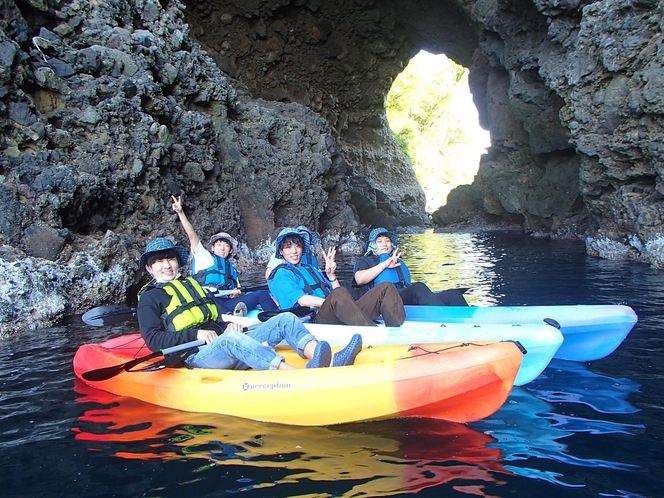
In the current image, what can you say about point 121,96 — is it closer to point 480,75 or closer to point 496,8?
point 496,8

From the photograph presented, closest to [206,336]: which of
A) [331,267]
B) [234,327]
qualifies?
[234,327]

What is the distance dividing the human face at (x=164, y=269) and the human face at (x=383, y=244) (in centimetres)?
243

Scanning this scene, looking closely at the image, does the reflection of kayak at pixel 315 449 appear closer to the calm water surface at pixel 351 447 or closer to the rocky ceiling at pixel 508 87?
the calm water surface at pixel 351 447

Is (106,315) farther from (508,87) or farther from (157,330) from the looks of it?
(508,87)

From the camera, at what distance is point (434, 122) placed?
5006 centimetres

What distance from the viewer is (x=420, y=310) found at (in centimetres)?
566

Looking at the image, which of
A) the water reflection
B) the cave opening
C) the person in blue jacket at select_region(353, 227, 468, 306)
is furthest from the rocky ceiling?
the cave opening

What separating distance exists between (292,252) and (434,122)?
47.2 metres

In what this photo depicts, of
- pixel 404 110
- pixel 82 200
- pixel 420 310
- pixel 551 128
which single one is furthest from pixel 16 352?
pixel 404 110

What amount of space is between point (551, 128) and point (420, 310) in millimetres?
13857

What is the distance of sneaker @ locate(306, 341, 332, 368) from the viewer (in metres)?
3.73

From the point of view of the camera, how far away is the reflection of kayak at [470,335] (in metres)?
3.87

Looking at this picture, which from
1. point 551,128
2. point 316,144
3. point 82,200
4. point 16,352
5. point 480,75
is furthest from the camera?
point 480,75

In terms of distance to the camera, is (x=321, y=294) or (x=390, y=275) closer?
(x=321, y=294)
